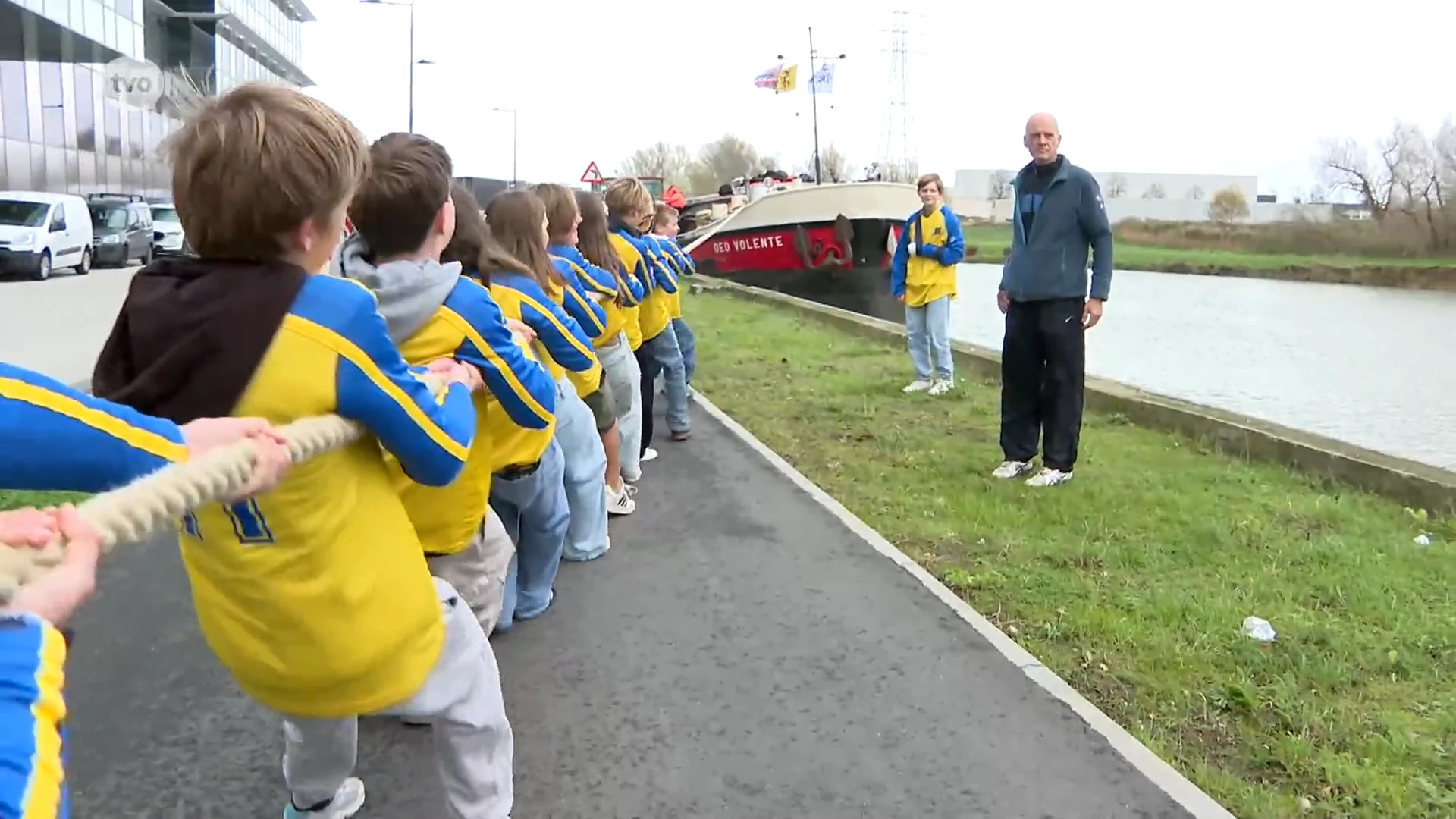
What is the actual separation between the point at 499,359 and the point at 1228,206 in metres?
70.1

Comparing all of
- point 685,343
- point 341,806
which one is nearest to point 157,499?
point 341,806

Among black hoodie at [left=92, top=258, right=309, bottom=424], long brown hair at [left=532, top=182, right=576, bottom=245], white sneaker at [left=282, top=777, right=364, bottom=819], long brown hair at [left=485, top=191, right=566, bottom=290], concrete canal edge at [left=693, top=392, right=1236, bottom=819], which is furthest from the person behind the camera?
long brown hair at [left=532, top=182, right=576, bottom=245]

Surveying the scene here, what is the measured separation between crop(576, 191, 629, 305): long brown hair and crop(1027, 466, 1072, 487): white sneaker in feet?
8.96

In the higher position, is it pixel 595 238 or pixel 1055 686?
pixel 595 238

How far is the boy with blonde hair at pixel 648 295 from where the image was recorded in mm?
7301

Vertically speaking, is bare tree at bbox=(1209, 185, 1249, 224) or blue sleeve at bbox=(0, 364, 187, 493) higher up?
bare tree at bbox=(1209, 185, 1249, 224)

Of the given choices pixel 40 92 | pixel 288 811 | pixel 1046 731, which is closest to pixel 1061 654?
pixel 1046 731

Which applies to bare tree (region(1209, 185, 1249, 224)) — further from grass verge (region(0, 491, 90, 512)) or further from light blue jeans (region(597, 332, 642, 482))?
grass verge (region(0, 491, 90, 512))

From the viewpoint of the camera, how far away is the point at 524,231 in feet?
15.4

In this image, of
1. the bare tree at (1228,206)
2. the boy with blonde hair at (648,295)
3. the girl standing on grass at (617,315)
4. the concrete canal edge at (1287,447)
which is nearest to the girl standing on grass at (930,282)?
the concrete canal edge at (1287,447)

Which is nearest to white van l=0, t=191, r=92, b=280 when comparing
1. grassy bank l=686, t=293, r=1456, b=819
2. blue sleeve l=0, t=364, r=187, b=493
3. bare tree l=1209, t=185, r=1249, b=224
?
grassy bank l=686, t=293, r=1456, b=819

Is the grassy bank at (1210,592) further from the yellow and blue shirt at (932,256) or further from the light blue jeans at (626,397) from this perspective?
the yellow and blue shirt at (932,256)

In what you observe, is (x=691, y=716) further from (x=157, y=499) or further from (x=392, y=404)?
(x=157, y=499)

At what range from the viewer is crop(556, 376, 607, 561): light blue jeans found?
199 inches
